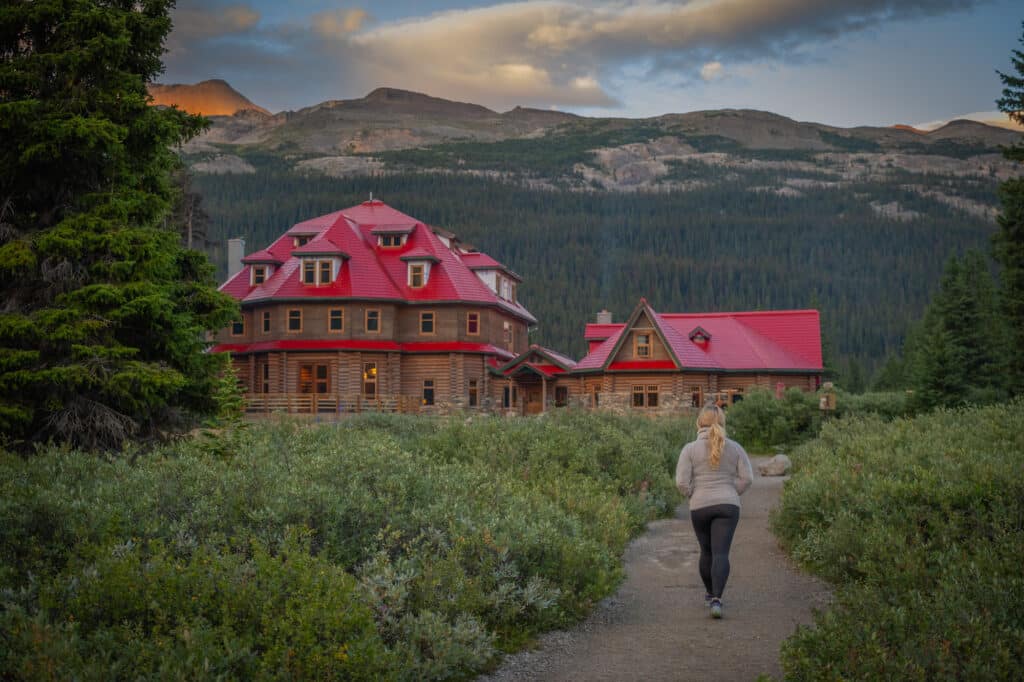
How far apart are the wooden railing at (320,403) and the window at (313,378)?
A: 59 cm

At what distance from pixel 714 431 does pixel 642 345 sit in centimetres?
3809

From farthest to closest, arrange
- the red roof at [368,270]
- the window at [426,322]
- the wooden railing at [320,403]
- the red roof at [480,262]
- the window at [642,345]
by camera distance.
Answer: the red roof at [480,262], the window at [426,322], the red roof at [368,270], the window at [642,345], the wooden railing at [320,403]

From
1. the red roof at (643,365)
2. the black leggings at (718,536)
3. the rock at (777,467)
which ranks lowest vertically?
the rock at (777,467)

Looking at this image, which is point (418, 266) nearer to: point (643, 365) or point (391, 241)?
point (391, 241)

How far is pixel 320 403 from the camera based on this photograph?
46750mm

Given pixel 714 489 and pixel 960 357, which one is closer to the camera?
pixel 714 489

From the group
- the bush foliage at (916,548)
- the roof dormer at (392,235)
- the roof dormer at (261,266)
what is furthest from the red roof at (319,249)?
the bush foliage at (916,548)

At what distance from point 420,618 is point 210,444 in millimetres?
8362

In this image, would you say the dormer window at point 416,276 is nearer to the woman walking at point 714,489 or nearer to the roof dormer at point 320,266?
the roof dormer at point 320,266

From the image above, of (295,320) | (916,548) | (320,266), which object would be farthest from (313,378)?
(916,548)

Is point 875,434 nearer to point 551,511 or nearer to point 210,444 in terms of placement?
point 551,511

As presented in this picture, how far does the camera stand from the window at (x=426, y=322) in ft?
164

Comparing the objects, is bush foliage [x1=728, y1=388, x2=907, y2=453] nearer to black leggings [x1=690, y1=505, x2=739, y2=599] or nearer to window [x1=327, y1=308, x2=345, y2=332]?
window [x1=327, y1=308, x2=345, y2=332]

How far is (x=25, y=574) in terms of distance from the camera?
7.32m
